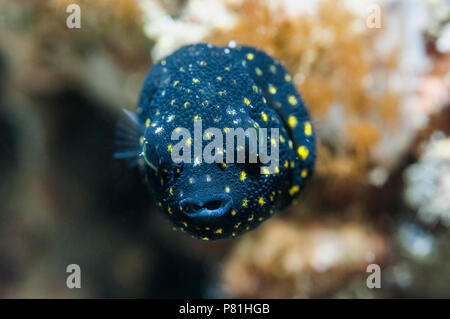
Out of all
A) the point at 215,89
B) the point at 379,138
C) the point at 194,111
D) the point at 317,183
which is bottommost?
the point at 194,111

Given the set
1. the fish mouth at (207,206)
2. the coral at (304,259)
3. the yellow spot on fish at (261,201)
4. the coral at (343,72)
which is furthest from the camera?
the coral at (304,259)

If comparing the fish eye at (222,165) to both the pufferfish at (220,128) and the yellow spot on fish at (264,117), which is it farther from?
the yellow spot on fish at (264,117)

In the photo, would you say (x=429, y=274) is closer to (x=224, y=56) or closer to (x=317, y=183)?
(x=317, y=183)

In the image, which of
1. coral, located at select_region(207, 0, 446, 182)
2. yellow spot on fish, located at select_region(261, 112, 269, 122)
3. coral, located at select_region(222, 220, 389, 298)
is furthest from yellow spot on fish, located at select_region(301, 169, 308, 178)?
coral, located at select_region(222, 220, 389, 298)

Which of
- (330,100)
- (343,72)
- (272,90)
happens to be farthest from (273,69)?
(343,72)

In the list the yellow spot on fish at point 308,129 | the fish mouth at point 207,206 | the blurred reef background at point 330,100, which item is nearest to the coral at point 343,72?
the blurred reef background at point 330,100

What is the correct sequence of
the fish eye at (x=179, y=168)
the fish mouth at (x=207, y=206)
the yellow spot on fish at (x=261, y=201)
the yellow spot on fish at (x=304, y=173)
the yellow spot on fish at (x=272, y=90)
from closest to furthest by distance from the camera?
the fish mouth at (x=207, y=206) → the fish eye at (x=179, y=168) → the yellow spot on fish at (x=261, y=201) → the yellow spot on fish at (x=272, y=90) → the yellow spot on fish at (x=304, y=173)

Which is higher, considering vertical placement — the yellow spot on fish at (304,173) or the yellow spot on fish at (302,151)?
the yellow spot on fish at (302,151)

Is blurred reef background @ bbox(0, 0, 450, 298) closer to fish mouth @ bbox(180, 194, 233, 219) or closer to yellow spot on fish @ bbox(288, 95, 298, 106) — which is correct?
yellow spot on fish @ bbox(288, 95, 298, 106)
